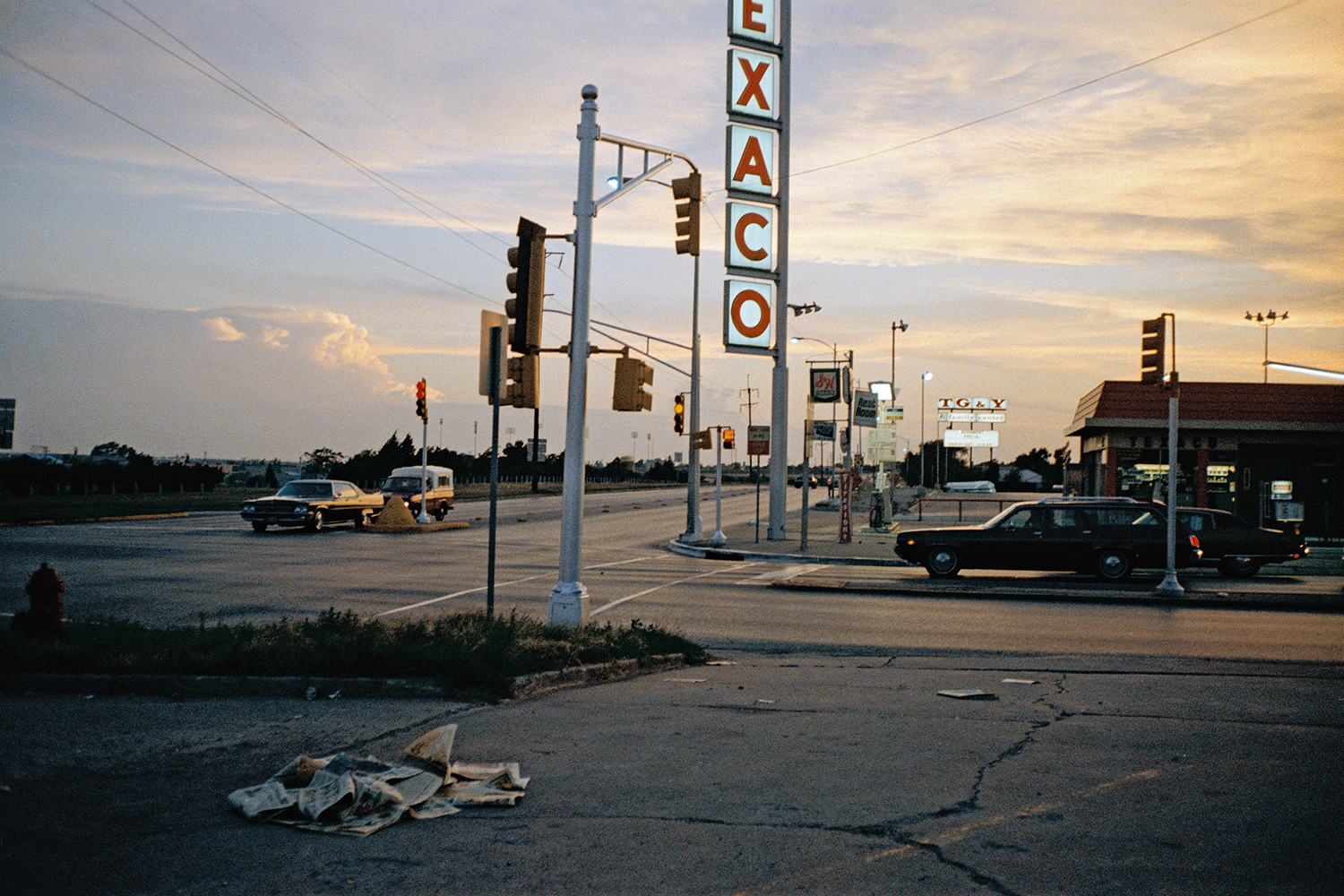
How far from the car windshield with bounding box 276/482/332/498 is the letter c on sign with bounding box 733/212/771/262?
626 inches

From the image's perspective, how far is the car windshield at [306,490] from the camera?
3228 cm

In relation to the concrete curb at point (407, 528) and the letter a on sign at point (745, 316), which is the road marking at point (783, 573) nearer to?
the letter a on sign at point (745, 316)

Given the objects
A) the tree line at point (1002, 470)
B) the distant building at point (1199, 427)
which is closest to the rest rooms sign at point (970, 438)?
the tree line at point (1002, 470)

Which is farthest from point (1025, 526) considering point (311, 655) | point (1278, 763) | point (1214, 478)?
point (1214, 478)


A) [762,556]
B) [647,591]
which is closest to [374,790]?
[647,591]

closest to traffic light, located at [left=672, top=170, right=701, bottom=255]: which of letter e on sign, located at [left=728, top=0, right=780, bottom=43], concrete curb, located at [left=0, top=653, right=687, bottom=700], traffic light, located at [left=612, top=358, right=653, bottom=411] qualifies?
traffic light, located at [left=612, top=358, right=653, bottom=411]

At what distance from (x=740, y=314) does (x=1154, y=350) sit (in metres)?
15.7

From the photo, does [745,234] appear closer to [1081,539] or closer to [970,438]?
[1081,539]

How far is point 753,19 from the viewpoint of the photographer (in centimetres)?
3312

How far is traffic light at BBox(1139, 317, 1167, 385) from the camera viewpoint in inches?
699

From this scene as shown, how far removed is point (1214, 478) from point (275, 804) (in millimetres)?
42329

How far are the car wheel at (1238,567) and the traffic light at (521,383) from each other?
16.3 metres

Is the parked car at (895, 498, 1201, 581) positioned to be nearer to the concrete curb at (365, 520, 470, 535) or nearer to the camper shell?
the concrete curb at (365, 520, 470, 535)

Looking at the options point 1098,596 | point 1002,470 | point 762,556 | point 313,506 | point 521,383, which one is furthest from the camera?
point 1002,470
